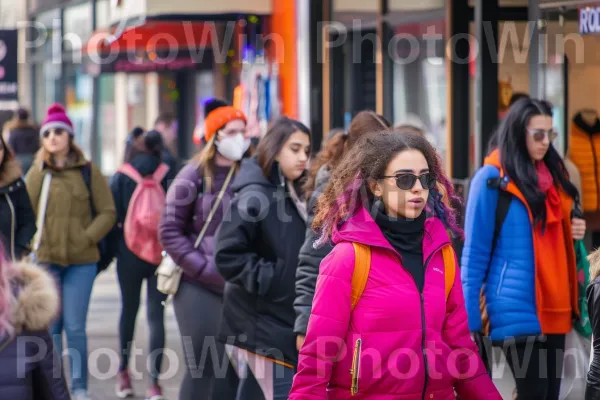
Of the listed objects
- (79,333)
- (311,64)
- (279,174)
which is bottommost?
(79,333)

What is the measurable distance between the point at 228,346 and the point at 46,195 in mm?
2838

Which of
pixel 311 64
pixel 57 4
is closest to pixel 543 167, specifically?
pixel 311 64

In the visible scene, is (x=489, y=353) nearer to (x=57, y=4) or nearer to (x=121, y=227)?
(x=121, y=227)

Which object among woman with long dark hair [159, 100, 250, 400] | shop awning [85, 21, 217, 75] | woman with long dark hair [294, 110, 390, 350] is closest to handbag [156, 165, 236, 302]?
woman with long dark hair [159, 100, 250, 400]

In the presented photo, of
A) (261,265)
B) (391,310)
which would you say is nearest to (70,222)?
(261,265)

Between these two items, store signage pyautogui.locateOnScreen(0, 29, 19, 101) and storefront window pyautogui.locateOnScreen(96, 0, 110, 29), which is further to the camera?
storefront window pyautogui.locateOnScreen(96, 0, 110, 29)

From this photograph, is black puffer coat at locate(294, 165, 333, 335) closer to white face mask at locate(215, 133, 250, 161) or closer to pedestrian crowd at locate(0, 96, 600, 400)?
pedestrian crowd at locate(0, 96, 600, 400)

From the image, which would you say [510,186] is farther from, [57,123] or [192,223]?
[57,123]

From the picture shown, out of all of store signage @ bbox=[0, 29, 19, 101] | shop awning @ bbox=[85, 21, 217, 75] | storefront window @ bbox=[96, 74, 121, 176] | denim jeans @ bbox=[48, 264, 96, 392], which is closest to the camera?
denim jeans @ bbox=[48, 264, 96, 392]

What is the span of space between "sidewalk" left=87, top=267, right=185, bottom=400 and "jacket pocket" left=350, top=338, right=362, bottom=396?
4.79 meters

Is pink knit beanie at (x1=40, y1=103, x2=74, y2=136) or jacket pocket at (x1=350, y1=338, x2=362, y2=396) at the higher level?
pink knit beanie at (x1=40, y1=103, x2=74, y2=136)

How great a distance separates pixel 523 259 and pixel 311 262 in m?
1.15

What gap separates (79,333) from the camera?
29.2 ft

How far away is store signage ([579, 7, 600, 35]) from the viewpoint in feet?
28.2
